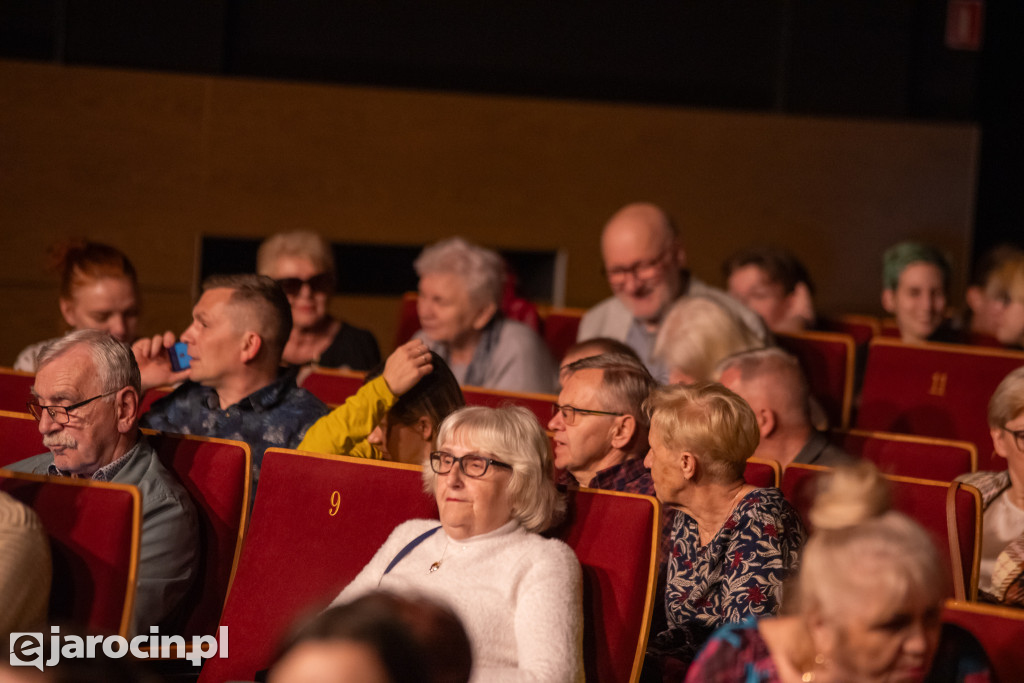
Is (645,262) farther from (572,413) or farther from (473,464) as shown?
(473,464)

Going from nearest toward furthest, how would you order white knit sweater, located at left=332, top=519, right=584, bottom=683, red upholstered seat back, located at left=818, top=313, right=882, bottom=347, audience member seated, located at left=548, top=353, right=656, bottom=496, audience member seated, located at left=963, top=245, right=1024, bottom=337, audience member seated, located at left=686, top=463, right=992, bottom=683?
audience member seated, located at left=686, top=463, right=992, bottom=683
white knit sweater, located at left=332, top=519, right=584, bottom=683
audience member seated, located at left=548, top=353, right=656, bottom=496
audience member seated, located at left=963, top=245, right=1024, bottom=337
red upholstered seat back, located at left=818, top=313, right=882, bottom=347

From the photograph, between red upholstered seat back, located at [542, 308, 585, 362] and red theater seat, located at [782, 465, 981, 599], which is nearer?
red theater seat, located at [782, 465, 981, 599]

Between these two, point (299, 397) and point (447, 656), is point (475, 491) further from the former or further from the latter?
point (299, 397)

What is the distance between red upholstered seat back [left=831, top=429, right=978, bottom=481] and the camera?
9.70 ft

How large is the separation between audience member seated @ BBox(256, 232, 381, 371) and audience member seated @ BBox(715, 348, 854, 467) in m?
1.65

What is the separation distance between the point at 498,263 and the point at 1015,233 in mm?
3835

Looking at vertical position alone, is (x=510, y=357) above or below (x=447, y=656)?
above

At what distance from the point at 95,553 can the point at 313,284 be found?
2.21m

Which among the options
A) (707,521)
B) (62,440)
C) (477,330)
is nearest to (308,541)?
(62,440)

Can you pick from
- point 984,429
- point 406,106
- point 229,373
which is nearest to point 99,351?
point 229,373

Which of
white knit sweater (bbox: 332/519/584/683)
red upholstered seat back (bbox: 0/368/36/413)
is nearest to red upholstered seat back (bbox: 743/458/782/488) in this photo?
white knit sweater (bbox: 332/519/584/683)

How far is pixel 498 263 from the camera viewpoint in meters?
4.25

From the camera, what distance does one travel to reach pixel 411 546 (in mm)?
2227

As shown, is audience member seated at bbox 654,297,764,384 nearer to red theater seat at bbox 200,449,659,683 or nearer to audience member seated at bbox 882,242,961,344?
red theater seat at bbox 200,449,659,683
